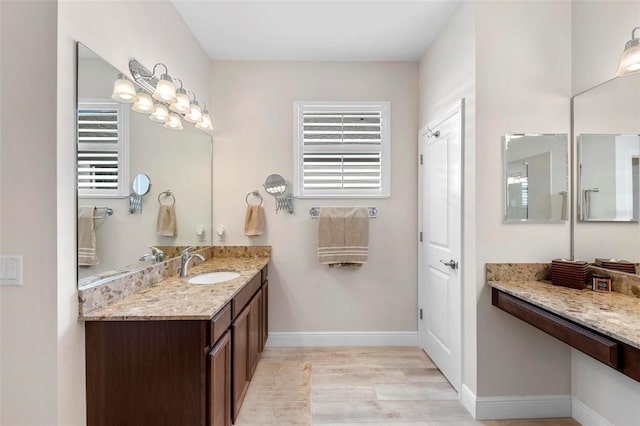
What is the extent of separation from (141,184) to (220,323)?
3.31ft

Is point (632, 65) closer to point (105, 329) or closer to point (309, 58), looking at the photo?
point (309, 58)

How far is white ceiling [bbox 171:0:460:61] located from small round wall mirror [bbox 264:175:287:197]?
1.14 metres

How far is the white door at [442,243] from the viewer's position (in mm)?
2229

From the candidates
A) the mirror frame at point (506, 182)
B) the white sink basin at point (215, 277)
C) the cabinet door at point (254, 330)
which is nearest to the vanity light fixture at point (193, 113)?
the white sink basin at point (215, 277)

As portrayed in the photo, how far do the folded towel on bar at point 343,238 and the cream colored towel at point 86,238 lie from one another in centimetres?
176

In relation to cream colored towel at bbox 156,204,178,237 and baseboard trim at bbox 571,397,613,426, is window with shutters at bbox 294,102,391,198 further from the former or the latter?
baseboard trim at bbox 571,397,613,426

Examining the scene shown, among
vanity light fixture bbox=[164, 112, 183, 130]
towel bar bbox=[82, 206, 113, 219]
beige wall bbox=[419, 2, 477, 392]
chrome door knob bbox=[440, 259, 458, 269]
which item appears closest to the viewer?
towel bar bbox=[82, 206, 113, 219]

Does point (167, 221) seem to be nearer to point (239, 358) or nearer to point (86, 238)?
point (86, 238)

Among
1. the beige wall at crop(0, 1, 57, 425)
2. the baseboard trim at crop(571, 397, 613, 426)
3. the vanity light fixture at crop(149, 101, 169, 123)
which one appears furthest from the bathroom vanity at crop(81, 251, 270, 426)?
the baseboard trim at crop(571, 397, 613, 426)

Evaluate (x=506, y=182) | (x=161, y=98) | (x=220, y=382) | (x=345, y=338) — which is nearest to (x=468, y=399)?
(x=345, y=338)

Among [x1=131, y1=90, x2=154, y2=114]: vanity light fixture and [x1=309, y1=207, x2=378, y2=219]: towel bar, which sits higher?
[x1=131, y1=90, x2=154, y2=114]: vanity light fixture

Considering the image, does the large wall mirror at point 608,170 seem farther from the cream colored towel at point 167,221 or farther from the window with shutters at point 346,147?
the cream colored towel at point 167,221

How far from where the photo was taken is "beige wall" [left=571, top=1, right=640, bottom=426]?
1.66 m

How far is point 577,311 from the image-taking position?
142 centimetres
